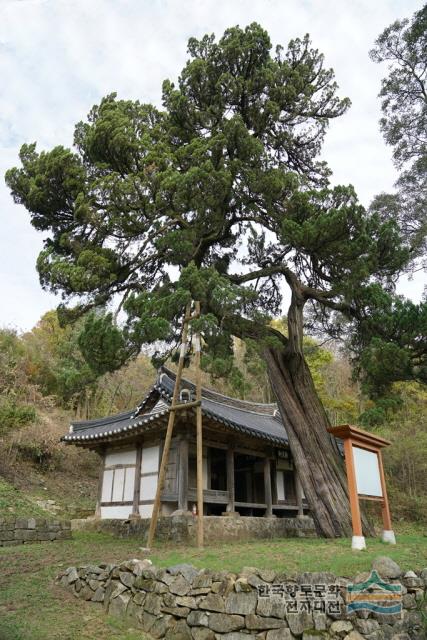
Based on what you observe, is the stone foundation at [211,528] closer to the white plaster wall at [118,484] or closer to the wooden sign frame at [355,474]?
the white plaster wall at [118,484]

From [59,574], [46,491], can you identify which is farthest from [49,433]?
[59,574]

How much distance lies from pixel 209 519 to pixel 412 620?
6.37 m

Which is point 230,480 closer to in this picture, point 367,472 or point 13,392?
point 367,472

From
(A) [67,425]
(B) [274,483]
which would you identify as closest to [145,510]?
(B) [274,483]

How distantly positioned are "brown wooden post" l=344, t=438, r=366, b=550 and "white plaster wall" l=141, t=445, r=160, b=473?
6559mm

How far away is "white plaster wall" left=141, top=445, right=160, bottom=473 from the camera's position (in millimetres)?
12664

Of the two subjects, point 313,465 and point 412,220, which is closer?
point 313,465

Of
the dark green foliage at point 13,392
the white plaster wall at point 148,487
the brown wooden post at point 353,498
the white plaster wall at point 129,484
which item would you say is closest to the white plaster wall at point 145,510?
the white plaster wall at point 148,487

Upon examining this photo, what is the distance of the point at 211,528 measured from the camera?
10.8 metres

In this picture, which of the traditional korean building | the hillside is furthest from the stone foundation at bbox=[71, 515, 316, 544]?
the hillside

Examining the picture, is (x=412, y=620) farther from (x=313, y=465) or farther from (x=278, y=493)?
(x=278, y=493)

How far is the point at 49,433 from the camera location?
1872cm

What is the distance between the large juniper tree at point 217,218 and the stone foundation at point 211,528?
2.97 metres

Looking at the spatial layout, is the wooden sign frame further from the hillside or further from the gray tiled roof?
the gray tiled roof
